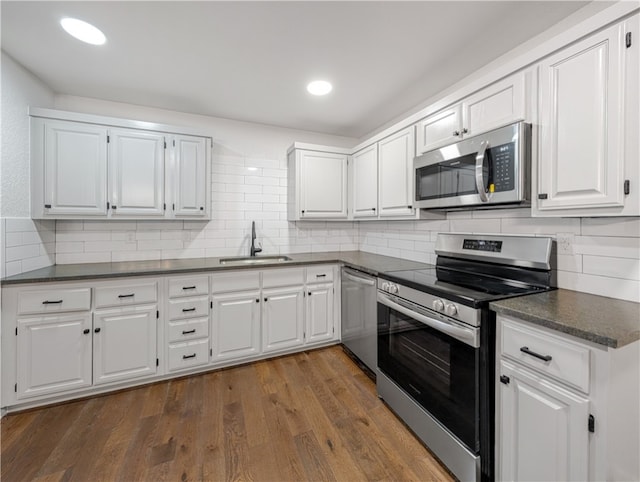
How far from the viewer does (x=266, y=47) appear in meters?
1.85

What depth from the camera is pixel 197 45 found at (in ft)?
5.99

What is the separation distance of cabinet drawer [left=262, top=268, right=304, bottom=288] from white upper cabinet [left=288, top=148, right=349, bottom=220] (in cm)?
68

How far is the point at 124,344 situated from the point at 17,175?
58.5 inches

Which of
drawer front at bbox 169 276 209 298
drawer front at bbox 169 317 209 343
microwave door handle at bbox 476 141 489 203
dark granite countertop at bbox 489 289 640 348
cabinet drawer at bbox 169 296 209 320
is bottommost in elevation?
drawer front at bbox 169 317 209 343

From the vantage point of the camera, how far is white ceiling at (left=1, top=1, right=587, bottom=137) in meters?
1.53

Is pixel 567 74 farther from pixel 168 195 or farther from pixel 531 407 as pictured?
pixel 168 195

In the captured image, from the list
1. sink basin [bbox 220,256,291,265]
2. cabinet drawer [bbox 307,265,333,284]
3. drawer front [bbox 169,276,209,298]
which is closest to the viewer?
drawer front [bbox 169,276,209,298]

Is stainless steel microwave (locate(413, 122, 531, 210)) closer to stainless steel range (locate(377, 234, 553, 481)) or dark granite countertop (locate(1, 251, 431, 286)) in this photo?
stainless steel range (locate(377, 234, 553, 481))

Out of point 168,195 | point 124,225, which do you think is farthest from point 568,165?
point 124,225

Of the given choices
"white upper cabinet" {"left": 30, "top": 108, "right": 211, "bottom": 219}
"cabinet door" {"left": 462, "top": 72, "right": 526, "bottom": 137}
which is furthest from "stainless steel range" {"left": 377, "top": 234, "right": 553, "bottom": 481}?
"white upper cabinet" {"left": 30, "top": 108, "right": 211, "bottom": 219}

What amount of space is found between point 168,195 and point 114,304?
104cm

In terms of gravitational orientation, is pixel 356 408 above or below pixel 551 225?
below

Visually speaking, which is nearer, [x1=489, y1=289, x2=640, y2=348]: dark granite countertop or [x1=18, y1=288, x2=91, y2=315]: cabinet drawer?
[x1=489, y1=289, x2=640, y2=348]: dark granite countertop

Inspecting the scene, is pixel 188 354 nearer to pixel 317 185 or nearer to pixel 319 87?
pixel 317 185
